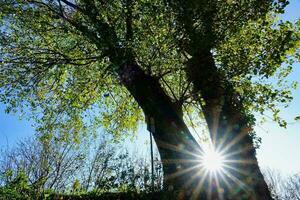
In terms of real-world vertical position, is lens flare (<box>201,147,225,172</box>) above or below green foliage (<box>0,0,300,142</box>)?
below

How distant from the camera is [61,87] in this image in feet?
46.0

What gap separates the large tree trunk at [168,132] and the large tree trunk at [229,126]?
919mm

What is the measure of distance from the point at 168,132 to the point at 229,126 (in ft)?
6.11

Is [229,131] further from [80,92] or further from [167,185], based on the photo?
[80,92]

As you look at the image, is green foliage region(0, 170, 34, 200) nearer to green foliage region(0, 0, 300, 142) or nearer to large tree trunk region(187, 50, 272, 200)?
green foliage region(0, 0, 300, 142)

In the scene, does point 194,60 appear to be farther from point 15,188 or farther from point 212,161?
point 15,188

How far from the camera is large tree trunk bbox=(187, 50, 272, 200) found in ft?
27.9

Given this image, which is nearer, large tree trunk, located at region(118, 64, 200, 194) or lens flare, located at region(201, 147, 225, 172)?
large tree trunk, located at region(118, 64, 200, 194)

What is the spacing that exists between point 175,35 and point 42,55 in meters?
6.37

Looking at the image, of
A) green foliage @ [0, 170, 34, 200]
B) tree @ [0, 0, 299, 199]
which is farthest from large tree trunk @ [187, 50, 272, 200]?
green foliage @ [0, 170, 34, 200]

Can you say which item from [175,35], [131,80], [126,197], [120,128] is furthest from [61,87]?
[175,35]

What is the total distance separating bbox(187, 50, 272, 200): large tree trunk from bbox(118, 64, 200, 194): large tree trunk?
3.02ft

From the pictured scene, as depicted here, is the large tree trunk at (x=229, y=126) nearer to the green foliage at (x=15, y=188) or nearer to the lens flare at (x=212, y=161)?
the lens flare at (x=212, y=161)

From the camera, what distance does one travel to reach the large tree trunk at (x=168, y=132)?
861cm
